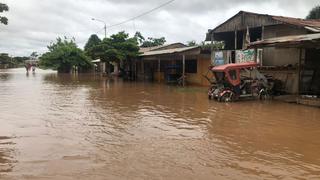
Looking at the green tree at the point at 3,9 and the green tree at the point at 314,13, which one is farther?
the green tree at the point at 314,13

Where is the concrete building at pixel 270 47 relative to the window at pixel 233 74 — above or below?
above

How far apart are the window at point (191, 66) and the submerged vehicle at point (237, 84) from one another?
1044cm

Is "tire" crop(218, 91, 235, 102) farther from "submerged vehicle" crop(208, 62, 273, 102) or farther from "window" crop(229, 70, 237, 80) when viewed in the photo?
"window" crop(229, 70, 237, 80)

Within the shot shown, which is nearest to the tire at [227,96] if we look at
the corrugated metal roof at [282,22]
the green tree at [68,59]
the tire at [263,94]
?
the tire at [263,94]

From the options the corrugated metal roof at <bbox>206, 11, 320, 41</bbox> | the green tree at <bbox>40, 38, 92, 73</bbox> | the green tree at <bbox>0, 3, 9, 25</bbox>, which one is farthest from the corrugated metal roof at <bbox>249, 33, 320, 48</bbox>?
the green tree at <bbox>40, 38, 92, 73</bbox>

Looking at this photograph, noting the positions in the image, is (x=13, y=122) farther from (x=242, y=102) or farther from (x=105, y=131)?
(x=242, y=102)

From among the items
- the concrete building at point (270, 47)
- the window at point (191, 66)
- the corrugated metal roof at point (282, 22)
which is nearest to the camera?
the concrete building at point (270, 47)

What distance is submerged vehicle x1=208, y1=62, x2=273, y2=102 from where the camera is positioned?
653 inches

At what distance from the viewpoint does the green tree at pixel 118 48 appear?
34.9 metres

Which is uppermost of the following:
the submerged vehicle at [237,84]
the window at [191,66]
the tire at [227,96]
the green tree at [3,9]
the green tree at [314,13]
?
the green tree at [314,13]

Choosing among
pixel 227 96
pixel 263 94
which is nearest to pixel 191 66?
pixel 263 94

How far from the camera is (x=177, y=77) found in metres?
30.7

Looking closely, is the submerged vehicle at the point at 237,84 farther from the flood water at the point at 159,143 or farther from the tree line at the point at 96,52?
the tree line at the point at 96,52

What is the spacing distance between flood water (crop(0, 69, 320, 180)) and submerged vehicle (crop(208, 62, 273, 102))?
6.78ft
